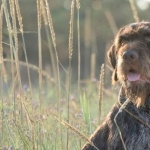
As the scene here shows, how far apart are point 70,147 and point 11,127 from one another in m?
0.81

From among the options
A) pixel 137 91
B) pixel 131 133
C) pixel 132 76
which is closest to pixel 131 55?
pixel 132 76

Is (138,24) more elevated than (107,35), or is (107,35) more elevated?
(138,24)

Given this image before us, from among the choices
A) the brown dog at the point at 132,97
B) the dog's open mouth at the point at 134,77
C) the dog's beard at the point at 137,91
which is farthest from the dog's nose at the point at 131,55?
the dog's beard at the point at 137,91

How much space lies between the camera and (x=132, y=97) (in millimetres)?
5961

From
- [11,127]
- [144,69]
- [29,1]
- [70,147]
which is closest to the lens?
[144,69]

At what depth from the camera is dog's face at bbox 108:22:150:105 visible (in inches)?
227

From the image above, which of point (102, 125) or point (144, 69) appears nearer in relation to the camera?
point (144, 69)

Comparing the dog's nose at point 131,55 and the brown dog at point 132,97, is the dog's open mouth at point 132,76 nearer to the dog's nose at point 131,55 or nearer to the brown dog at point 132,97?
the brown dog at point 132,97

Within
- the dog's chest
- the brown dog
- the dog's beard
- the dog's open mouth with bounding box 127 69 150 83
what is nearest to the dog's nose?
the brown dog

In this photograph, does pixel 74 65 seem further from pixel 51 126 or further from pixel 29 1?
pixel 51 126

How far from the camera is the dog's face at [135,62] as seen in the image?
5.76 metres

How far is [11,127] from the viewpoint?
241 inches

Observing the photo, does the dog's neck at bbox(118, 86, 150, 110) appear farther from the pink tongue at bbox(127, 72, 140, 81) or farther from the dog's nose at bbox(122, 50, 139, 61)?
the dog's nose at bbox(122, 50, 139, 61)

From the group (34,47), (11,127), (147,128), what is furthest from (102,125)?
(34,47)
